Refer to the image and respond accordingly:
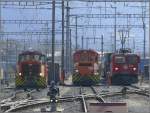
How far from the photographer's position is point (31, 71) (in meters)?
33.3

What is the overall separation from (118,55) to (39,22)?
1139 cm

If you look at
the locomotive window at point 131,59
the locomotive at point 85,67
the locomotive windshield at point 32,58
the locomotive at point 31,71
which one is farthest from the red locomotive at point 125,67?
the locomotive at point 31,71

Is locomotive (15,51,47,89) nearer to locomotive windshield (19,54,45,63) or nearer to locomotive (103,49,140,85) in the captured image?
locomotive windshield (19,54,45,63)

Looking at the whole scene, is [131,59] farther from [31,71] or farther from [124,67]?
[31,71]

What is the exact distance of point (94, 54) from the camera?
37656 millimetres

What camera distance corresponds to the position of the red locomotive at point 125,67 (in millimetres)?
38556

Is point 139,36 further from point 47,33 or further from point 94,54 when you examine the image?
point 94,54

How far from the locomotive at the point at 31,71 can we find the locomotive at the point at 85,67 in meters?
4.65

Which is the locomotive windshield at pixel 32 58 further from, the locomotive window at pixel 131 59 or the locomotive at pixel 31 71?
the locomotive window at pixel 131 59

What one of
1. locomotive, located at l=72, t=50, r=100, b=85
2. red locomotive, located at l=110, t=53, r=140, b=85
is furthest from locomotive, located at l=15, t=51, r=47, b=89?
red locomotive, located at l=110, t=53, r=140, b=85

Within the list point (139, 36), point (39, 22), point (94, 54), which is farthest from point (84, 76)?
point (139, 36)

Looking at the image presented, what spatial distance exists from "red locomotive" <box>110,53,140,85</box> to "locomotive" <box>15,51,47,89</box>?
7.19m

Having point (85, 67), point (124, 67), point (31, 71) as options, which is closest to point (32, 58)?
point (31, 71)

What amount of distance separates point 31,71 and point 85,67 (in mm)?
5590
